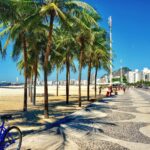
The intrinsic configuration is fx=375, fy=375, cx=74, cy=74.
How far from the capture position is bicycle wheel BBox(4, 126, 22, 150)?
28.9 feet

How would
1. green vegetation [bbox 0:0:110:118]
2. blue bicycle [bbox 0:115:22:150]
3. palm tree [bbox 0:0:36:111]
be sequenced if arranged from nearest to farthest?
blue bicycle [bbox 0:115:22:150] → palm tree [bbox 0:0:36:111] → green vegetation [bbox 0:0:110:118]

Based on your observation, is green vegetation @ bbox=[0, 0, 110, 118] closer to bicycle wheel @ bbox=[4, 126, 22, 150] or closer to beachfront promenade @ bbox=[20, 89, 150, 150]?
beachfront promenade @ bbox=[20, 89, 150, 150]

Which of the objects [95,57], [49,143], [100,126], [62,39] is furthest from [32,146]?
[95,57]

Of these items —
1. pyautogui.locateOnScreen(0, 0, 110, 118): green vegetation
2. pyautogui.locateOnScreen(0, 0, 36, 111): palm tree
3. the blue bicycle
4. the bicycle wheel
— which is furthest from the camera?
pyautogui.locateOnScreen(0, 0, 110, 118): green vegetation

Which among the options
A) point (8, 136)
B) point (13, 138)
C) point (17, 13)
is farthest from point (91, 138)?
point (17, 13)

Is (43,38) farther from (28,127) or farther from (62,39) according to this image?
(28,127)

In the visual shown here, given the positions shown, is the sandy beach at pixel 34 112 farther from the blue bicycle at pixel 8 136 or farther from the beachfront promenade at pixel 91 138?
the blue bicycle at pixel 8 136

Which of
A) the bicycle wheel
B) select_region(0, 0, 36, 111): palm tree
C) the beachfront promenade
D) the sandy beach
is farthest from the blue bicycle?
select_region(0, 0, 36, 111): palm tree

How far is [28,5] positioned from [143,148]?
1130 centimetres

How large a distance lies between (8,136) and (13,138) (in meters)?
0.28

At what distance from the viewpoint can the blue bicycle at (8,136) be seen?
8576 millimetres

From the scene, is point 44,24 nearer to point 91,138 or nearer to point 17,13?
point 17,13

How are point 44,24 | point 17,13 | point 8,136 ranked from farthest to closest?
point 44,24 < point 17,13 < point 8,136

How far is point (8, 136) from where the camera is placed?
29.2 feet
